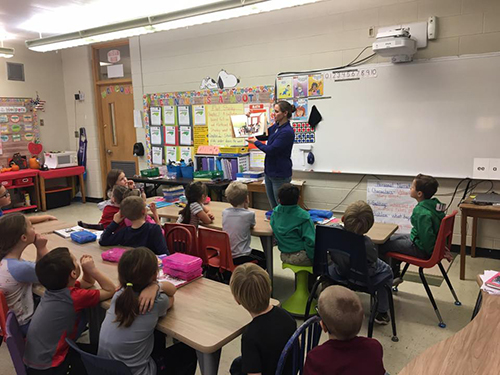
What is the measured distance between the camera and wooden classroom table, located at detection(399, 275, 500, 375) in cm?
139

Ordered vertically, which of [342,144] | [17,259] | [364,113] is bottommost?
[17,259]

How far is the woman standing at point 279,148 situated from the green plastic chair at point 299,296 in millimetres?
1323

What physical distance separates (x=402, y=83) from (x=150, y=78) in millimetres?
3842

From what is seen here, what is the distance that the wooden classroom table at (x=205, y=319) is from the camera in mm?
1608

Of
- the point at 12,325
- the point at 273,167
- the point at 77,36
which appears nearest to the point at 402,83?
the point at 273,167

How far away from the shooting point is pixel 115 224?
2711 millimetres

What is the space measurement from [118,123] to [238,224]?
196 inches

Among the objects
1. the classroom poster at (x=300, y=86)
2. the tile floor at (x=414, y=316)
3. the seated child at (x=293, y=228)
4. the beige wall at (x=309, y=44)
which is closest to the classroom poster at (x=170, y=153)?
the beige wall at (x=309, y=44)

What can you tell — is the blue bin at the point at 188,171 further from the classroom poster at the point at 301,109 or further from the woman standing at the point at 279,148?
the woman standing at the point at 279,148

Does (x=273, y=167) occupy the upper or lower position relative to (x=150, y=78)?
lower

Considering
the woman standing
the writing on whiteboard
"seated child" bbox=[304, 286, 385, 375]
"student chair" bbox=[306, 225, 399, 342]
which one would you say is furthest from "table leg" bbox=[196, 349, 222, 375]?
the writing on whiteboard

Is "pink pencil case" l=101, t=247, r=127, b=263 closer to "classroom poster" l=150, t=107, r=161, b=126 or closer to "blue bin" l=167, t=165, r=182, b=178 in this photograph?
"blue bin" l=167, t=165, r=182, b=178

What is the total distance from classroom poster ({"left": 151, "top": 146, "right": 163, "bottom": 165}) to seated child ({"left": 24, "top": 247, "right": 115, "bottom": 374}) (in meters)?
4.80

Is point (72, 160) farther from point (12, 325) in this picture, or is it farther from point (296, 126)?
point (12, 325)
